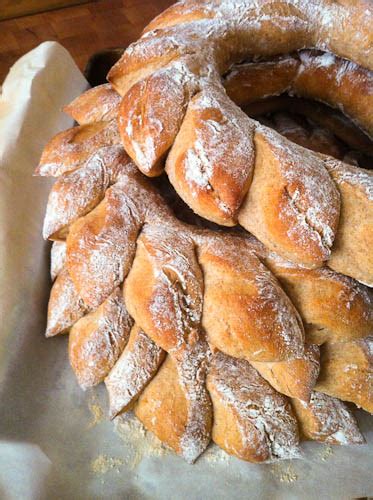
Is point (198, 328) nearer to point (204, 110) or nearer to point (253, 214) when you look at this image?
point (253, 214)

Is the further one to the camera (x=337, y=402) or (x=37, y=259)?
(x=37, y=259)

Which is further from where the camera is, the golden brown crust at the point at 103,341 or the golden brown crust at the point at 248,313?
the golden brown crust at the point at 103,341

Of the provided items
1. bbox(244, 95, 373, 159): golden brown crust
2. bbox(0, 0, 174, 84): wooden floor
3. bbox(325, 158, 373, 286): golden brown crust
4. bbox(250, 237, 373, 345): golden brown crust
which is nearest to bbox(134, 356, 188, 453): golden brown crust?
bbox(250, 237, 373, 345): golden brown crust

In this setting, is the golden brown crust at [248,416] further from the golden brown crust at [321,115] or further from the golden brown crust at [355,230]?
the golden brown crust at [321,115]

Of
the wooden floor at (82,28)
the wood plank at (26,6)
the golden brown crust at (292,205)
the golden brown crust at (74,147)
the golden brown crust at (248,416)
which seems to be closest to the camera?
the golden brown crust at (292,205)

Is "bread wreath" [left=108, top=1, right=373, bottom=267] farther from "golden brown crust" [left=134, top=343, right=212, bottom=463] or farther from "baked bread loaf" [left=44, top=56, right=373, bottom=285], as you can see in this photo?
"golden brown crust" [left=134, top=343, right=212, bottom=463]

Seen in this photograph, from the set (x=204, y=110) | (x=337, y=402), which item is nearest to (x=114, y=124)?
(x=204, y=110)

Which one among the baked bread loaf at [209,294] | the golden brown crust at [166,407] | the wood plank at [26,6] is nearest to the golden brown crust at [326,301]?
the baked bread loaf at [209,294]
